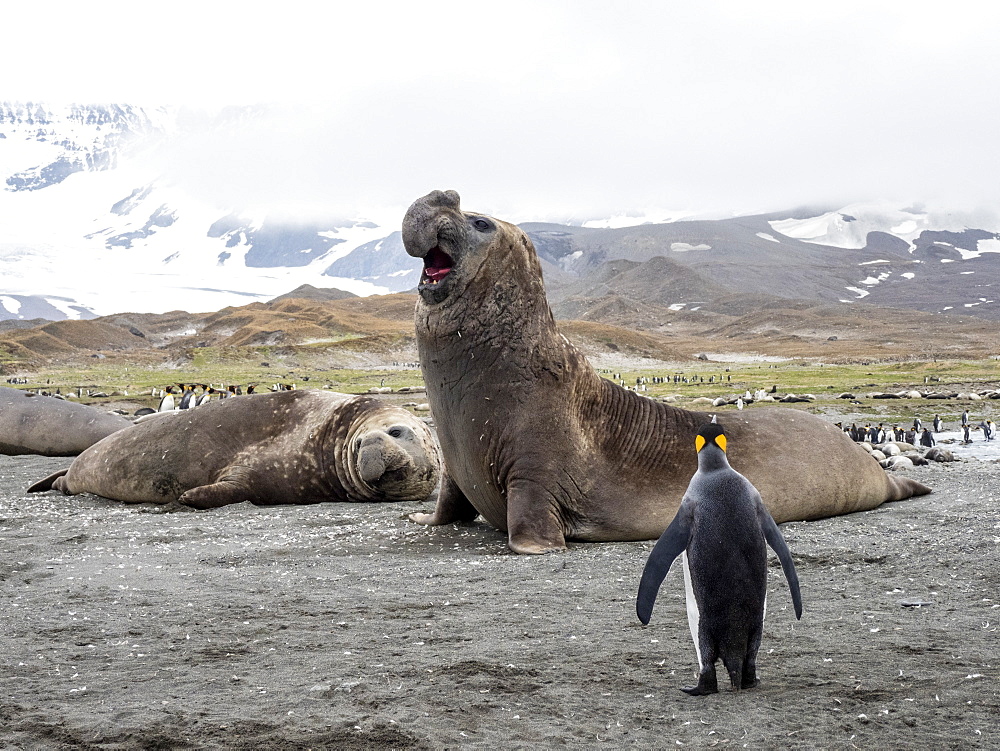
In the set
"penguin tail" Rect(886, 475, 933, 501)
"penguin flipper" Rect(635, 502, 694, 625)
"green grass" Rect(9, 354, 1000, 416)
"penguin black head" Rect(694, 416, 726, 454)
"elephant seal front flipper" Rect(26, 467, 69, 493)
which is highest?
"penguin black head" Rect(694, 416, 726, 454)

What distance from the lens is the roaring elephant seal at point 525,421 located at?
7098 mm

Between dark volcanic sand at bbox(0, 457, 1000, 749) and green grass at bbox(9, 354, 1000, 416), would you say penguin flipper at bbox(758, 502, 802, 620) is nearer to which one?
dark volcanic sand at bbox(0, 457, 1000, 749)

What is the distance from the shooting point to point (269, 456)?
10188 millimetres

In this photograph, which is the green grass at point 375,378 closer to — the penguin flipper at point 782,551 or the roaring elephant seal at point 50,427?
the roaring elephant seal at point 50,427

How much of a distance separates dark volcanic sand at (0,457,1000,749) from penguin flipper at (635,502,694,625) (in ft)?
0.85

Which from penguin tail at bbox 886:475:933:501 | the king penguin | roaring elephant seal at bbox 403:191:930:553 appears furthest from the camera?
penguin tail at bbox 886:475:933:501

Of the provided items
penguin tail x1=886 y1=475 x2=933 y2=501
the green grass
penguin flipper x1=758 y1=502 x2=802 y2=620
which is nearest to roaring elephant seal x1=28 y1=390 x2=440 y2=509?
penguin tail x1=886 y1=475 x2=933 y2=501

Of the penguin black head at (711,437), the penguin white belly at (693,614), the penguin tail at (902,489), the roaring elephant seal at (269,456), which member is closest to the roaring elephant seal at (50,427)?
the roaring elephant seal at (269,456)

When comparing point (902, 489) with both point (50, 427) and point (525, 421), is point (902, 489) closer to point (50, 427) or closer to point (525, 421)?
point (525, 421)

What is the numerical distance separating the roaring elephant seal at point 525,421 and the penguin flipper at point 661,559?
2.74 metres

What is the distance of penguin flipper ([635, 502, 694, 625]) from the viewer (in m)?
3.95

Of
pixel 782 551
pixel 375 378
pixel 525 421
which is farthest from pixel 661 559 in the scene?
pixel 375 378

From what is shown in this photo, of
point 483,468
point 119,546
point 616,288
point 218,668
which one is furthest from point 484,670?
point 616,288

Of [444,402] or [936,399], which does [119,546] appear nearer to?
[444,402]
